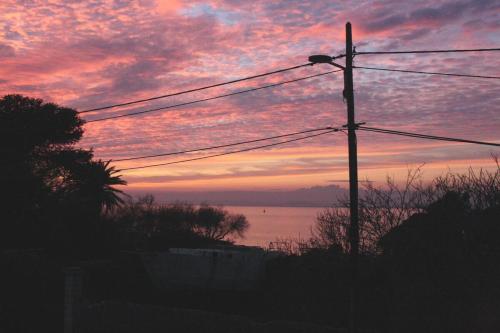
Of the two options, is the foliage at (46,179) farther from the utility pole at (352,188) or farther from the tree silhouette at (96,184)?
the utility pole at (352,188)

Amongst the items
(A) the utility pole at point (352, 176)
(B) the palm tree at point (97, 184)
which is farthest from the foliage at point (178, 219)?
(A) the utility pole at point (352, 176)

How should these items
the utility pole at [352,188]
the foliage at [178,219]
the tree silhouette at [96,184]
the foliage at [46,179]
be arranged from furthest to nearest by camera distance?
the foliage at [178,219] < the tree silhouette at [96,184] < the foliage at [46,179] < the utility pole at [352,188]

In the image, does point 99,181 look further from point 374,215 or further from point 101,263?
point 374,215

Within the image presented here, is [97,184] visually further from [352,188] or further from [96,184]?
[352,188]

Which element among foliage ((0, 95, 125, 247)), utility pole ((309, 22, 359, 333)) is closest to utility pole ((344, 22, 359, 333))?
utility pole ((309, 22, 359, 333))

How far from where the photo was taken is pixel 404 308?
1906 cm

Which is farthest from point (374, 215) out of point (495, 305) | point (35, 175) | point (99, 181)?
point (99, 181)

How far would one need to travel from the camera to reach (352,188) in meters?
16.6

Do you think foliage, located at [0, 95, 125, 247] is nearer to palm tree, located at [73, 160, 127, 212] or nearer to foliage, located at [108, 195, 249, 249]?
palm tree, located at [73, 160, 127, 212]

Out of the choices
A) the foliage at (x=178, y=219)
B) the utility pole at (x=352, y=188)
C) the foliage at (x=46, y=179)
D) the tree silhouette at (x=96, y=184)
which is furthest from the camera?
the foliage at (x=178, y=219)

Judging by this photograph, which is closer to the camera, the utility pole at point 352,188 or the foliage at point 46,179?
the utility pole at point 352,188

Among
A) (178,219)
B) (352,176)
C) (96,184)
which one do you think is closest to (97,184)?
(96,184)

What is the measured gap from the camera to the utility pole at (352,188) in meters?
16.5

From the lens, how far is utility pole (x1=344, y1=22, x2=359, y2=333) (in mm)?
16523
